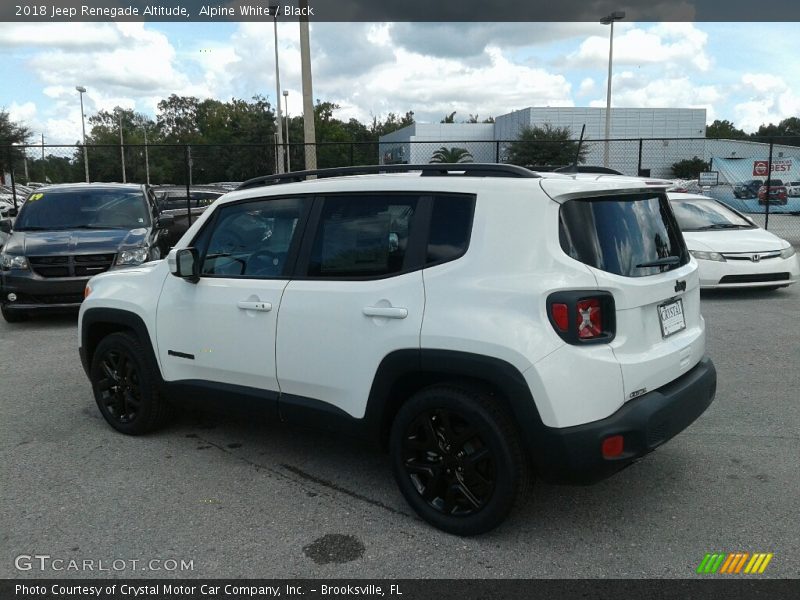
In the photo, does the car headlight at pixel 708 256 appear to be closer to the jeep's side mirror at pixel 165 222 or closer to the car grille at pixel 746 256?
the car grille at pixel 746 256

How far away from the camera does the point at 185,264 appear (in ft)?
14.1

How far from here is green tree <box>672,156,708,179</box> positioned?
44741mm

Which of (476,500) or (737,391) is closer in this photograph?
(476,500)

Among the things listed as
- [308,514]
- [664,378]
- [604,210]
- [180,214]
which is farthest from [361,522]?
[180,214]

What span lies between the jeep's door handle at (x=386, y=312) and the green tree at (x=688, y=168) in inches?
1794

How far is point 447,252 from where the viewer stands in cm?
343

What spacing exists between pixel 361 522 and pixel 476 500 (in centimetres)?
64

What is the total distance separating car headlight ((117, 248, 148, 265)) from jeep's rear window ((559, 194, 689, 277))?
23.0 feet

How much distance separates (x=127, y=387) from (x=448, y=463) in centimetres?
262

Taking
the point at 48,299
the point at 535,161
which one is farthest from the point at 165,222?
the point at 535,161

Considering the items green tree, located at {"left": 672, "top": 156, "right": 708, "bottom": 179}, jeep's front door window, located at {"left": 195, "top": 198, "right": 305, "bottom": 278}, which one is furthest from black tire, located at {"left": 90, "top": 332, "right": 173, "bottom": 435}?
green tree, located at {"left": 672, "top": 156, "right": 708, "bottom": 179}

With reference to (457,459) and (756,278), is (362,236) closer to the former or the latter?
(457,459)

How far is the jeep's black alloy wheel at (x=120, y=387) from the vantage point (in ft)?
16.0

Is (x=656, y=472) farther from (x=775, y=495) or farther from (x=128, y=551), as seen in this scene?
(x=128, y=551)
